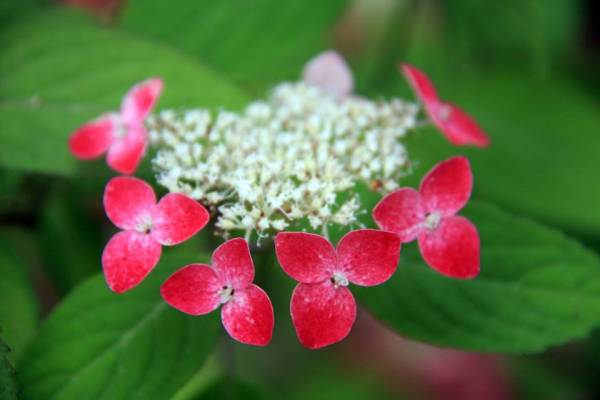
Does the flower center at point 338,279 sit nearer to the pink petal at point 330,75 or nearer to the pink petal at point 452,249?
the pink petal at point 452,249

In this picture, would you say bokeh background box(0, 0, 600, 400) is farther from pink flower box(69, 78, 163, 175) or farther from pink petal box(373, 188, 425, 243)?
pink petal box(373, 188, 425, 243)

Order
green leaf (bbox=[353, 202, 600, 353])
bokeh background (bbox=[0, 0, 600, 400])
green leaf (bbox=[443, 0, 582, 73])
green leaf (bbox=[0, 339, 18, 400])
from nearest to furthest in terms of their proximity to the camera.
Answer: green leaf (bbox=[0, 339, 18, 400])
green leaf (bbox=[353, 202, 600, 353])
bokeh background (bbox=[0, 0, 600, 400])
green leaf (bbox=[443, 0, 582, 73])

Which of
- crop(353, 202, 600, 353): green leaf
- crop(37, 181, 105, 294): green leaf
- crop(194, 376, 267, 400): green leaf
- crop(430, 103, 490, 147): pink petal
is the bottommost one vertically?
crop(194, 376, 267, 400): green leaf

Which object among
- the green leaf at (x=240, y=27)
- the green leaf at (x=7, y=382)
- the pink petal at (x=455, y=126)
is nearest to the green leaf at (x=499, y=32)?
the green leaf at (x=240, y=27)

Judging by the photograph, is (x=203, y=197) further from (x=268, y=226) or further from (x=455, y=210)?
(x=455, y=210)

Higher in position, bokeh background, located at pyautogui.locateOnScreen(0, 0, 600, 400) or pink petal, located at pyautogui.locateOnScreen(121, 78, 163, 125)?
pink petal, located at pyautogui.locateOnScreen(121, 78, 163, 125)

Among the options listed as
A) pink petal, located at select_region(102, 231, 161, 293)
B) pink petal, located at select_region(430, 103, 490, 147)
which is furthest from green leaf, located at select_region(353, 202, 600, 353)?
pink petal, located at select_region(102, 231, 161, 293)

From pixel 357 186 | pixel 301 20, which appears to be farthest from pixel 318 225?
pixel 301 20
